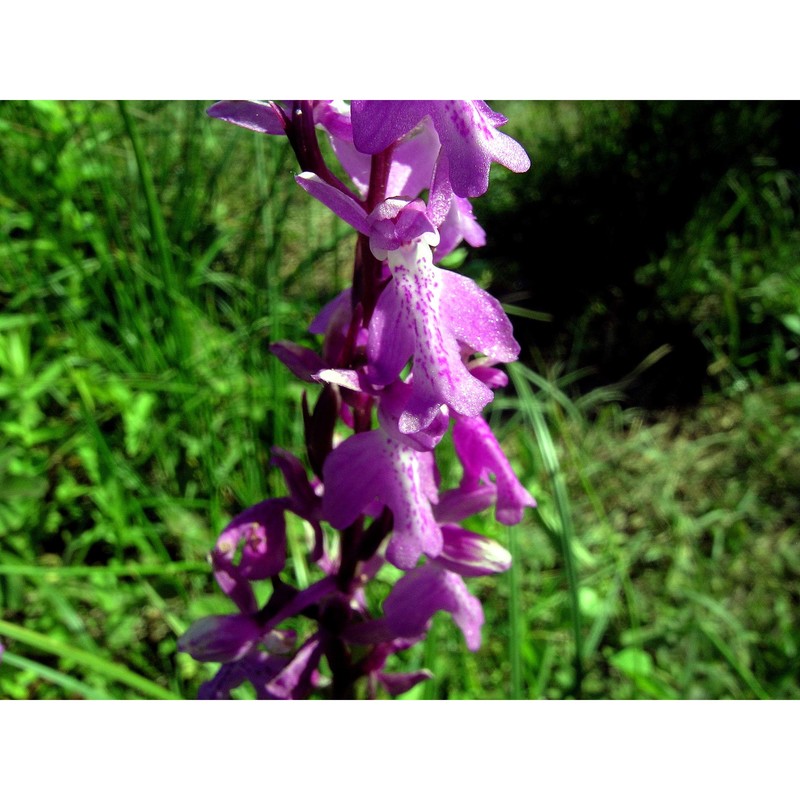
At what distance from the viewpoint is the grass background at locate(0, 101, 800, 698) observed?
4.44 feet

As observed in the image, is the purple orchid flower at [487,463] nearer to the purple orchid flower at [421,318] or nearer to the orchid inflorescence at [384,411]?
the orchid inflorescence at [384,411]

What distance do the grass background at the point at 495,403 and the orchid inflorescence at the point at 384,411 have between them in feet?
0.79

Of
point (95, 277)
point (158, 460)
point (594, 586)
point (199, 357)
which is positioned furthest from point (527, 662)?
point (95, 277)

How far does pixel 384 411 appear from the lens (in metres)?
0.62

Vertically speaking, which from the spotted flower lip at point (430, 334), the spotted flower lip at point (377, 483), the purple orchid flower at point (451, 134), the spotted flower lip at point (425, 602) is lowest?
the spotted flower lip at point (425, 602)

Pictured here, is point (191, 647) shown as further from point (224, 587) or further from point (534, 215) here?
point (534, 215)

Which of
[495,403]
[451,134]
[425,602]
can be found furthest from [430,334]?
[495,403]

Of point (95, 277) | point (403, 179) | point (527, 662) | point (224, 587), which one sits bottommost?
point (527, 662)

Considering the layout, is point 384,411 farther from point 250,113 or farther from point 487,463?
point 250,113

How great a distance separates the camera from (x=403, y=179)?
2.09 feet

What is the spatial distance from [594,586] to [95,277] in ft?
4.40

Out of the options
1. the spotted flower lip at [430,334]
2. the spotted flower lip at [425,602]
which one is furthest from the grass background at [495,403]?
the spotted flower lip at [430,334]

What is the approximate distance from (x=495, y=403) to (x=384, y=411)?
3.71ft

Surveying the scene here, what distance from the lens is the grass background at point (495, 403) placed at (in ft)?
4.44
